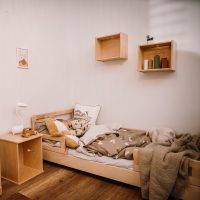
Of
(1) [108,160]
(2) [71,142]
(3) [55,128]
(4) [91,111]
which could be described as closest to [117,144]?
(1) [108,160]

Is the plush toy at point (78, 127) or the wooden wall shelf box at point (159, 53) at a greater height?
the wooden wall shelf box at point (159, 53)

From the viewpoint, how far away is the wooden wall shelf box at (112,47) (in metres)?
2.83

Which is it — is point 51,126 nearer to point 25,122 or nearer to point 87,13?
point 25,122

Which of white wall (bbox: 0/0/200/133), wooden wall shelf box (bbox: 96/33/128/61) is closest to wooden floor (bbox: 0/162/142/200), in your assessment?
white wall (bbox: 0/0/200/133)

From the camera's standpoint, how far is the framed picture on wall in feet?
8.66

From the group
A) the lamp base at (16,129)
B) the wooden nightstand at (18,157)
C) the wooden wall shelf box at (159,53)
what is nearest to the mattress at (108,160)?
the wooden nightstand at (18,157)

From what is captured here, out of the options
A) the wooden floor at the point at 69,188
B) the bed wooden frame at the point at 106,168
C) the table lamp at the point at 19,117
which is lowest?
the wooden floor at the point at 69,188

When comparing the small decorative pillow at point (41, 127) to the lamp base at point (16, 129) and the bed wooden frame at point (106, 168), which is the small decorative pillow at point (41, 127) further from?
the lamp base at point (16, 129)

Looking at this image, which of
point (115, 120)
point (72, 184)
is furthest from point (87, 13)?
point (72, 184)

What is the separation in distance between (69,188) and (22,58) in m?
1.78

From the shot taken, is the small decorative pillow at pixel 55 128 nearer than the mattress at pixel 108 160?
No

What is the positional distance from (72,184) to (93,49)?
211cm

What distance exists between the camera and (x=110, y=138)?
2.49 meters

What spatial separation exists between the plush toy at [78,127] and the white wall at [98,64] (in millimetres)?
485
